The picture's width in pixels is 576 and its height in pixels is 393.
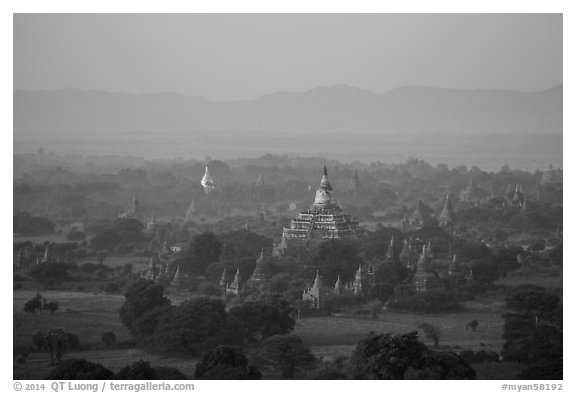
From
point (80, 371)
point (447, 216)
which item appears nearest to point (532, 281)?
point (447, 216)

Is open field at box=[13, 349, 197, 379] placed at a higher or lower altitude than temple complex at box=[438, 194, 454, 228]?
lower

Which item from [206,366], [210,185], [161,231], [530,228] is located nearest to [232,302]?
[206,366]

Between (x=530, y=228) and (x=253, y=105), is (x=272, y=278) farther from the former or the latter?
(x=253, y=105)

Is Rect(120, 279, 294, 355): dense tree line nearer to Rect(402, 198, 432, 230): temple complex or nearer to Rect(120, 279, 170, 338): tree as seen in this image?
Rect(120, 279, 170, 338): tree

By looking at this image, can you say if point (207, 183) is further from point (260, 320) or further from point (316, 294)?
point (260, 320)

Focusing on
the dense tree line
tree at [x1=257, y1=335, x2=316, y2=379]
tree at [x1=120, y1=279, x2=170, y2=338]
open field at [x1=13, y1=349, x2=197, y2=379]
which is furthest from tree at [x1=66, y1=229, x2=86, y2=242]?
tree at [x1=257, y1=335, x2=316, y2=379]

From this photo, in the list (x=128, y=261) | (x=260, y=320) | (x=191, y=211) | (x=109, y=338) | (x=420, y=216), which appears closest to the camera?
(x=109, y=338)
